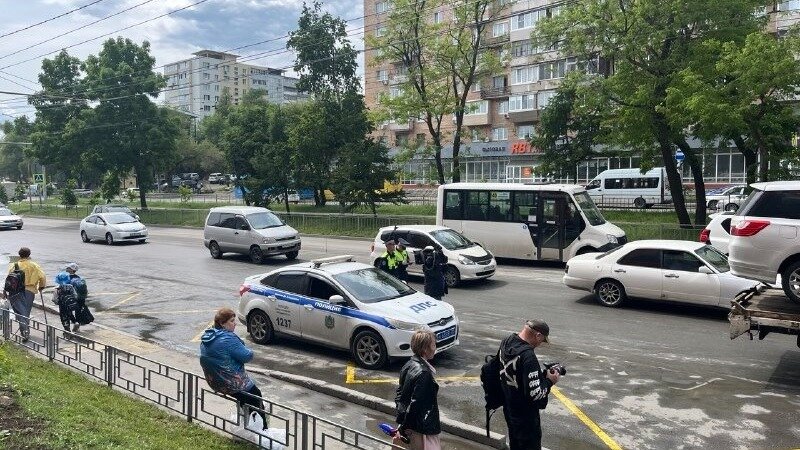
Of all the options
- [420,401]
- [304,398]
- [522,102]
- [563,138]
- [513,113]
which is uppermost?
[522,102]

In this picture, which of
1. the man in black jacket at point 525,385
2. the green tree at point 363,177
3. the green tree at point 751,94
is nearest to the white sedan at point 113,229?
the green tree at point 363,177

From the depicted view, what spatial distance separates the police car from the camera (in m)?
9.91

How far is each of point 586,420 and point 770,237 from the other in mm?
3635

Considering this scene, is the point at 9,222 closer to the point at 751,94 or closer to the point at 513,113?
the point at 751,94

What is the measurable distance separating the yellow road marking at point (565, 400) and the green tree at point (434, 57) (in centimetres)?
2645

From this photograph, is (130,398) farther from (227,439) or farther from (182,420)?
(227,439)

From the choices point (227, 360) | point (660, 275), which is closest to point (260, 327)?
point (227, 360)

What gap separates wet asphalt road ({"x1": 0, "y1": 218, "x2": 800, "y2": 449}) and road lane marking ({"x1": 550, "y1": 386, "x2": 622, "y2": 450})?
0.03 m

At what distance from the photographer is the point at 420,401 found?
5332mm

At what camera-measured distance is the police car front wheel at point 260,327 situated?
37.8ft

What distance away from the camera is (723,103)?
70.8ft

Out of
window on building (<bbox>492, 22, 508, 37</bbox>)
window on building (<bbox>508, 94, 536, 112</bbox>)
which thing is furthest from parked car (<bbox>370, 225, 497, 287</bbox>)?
window on building (<bbox>492, 22, 508, 37</bbox>)

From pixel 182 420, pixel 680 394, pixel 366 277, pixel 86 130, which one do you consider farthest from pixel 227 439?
pixel 86 130

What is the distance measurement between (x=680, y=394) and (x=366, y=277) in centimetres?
496
